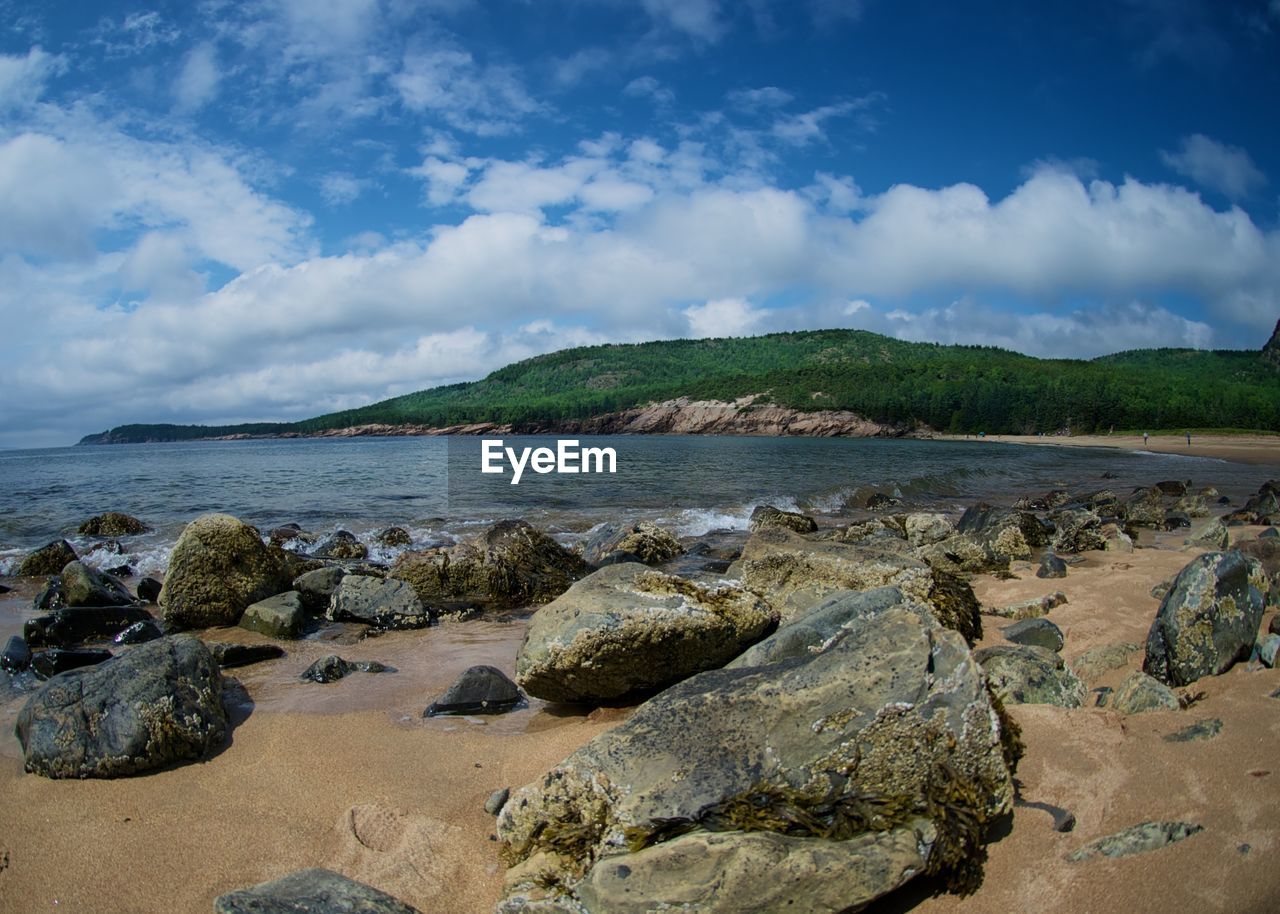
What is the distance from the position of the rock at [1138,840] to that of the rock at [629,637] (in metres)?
2.99

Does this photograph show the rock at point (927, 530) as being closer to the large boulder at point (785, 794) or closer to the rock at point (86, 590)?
the large boulder at point (785, 794)

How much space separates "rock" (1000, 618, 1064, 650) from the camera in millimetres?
6741

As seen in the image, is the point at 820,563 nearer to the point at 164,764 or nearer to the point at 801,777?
the point at 801,777

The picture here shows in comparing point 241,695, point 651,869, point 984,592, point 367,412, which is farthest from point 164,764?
point 367,412

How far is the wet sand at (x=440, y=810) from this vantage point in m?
3.10

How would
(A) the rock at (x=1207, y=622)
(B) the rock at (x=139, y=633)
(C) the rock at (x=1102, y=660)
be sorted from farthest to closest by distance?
(B) the rock at (x=139, y=633)
(C) the rock at (x=1102, y=660)
(A) the rock at (x=1207, y=622)

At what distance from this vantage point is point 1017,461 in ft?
163

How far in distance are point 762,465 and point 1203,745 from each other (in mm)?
40719

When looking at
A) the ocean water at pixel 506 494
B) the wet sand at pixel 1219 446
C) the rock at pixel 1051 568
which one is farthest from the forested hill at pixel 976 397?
the rock at pixel 1051 568

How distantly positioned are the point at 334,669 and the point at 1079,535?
509 inches

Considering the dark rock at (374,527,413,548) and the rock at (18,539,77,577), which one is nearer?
the rock at (18,539,77,577)

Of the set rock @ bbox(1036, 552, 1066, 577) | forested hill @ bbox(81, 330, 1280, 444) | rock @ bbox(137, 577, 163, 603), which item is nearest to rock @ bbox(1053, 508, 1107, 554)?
rock @ bbox(1036, 552, 1066, 577)

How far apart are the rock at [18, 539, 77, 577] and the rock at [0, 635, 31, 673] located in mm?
7360

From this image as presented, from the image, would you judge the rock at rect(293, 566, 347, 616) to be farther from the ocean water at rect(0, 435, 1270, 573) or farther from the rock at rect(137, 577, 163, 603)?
the ocean water at rect(0, 435, 1270, 573)
